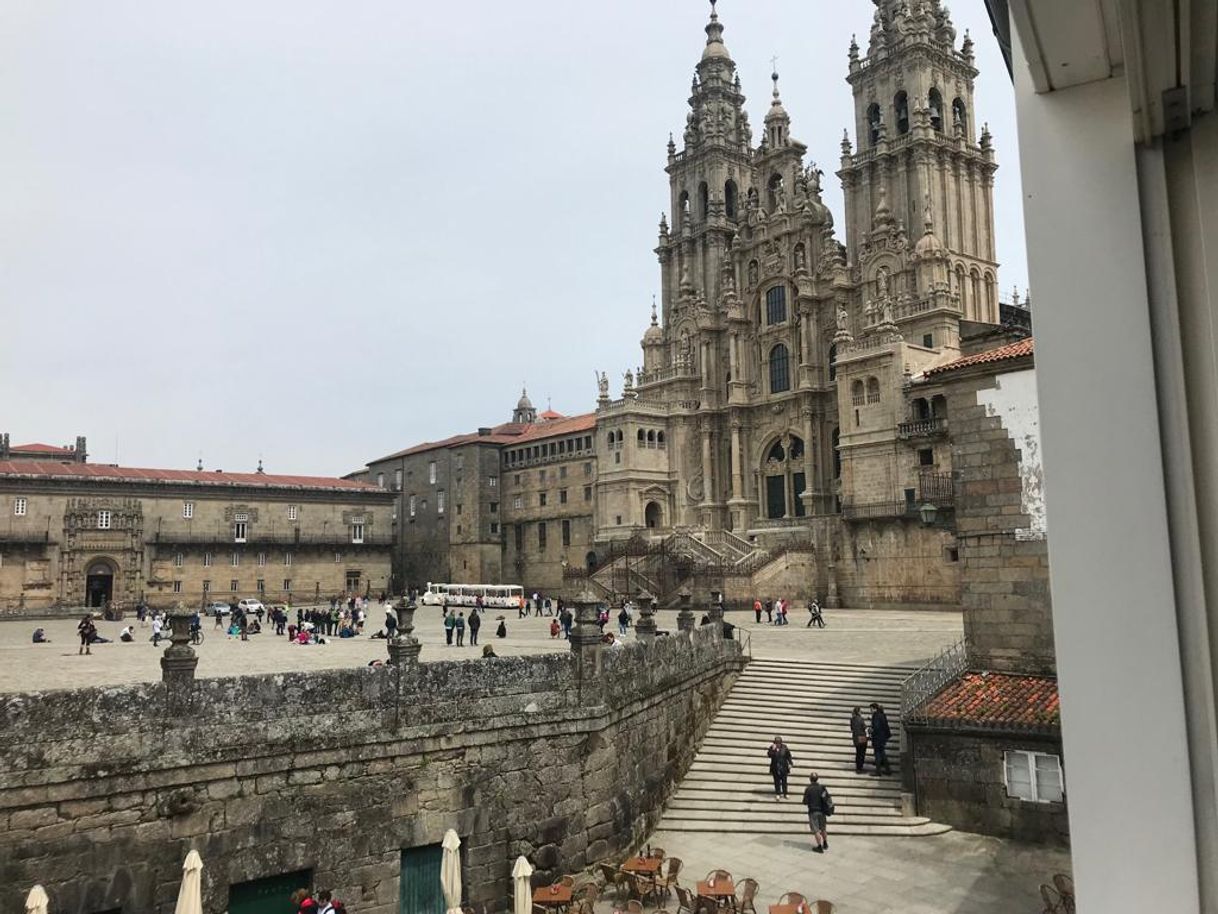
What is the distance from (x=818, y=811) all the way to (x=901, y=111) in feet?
148

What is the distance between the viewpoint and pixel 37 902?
9.28 metres

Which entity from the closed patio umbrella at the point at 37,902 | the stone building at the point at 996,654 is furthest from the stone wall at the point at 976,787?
the closed patio umbrella at the point at 37,902

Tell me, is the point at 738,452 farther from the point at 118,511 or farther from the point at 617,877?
the point at 617,877

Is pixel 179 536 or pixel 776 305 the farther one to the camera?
pixel 776 305

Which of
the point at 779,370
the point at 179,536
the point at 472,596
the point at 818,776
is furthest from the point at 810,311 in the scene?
the point at 179,536

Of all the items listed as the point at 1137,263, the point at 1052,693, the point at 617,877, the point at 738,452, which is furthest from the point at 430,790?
the point at 738,452

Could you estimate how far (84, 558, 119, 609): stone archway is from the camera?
165 ft

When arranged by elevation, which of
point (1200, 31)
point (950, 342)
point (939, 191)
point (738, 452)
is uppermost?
point (939, 191)

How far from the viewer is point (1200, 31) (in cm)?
220

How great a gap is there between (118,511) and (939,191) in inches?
1959

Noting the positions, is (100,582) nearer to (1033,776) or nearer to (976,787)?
(976,787)

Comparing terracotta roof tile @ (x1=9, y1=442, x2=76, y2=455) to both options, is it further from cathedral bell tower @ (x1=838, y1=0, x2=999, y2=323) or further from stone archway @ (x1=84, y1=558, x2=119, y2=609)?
cathedral bell tower @ (x1=838, y1=0, x2=999, y2=323)

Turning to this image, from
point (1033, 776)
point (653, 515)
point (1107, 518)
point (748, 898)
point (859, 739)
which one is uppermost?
point (653, 515)

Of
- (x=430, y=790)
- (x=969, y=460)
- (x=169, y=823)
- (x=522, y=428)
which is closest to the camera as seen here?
(x=169, y=823)
